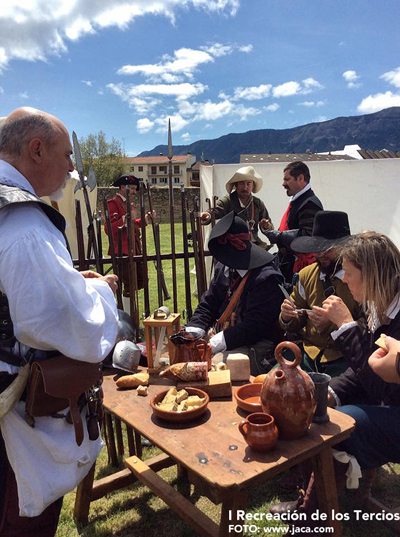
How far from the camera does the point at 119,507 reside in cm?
248

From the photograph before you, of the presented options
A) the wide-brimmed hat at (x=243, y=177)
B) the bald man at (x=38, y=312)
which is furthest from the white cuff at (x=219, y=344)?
the wide-brimmed hat at (x=243, y=177)

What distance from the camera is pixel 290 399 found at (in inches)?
61.7

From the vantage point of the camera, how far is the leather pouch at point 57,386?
1.32m

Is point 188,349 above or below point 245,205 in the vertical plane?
below

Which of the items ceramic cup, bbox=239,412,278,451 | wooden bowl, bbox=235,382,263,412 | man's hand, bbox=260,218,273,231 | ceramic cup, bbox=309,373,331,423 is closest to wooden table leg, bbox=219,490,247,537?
ceramic cup, bbox=239,412,278,451

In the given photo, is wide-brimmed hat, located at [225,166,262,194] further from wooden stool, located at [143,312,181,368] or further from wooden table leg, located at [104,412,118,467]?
wooden table leg, located at [104,412,118,467]

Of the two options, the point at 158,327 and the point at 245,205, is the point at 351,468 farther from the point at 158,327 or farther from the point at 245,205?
the point at 245,205

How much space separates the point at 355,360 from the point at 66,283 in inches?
60.7

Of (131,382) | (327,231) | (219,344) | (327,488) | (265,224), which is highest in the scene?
(327,231)

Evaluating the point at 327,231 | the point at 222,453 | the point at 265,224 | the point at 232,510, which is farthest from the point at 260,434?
the point at 265,224

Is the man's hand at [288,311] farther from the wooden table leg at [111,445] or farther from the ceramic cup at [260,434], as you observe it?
the wooden table leg at [111,445]

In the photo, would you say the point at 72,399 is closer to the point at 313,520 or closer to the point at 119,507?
the point at 313,520

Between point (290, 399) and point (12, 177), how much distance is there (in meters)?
1.26

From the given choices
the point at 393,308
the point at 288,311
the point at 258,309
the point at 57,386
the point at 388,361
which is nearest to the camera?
the point at 57,386
